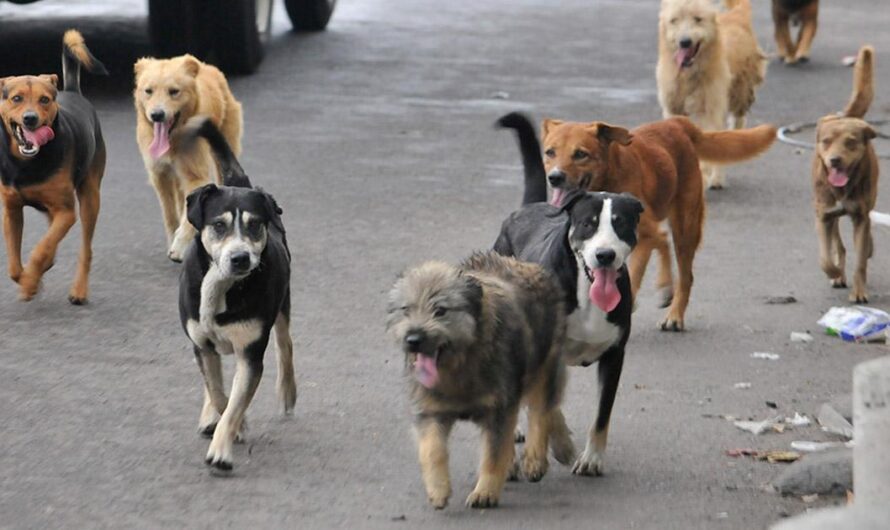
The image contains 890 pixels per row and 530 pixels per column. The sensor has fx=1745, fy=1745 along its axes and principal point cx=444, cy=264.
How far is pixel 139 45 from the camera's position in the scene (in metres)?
19.2

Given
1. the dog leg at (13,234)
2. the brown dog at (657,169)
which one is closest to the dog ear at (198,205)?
the brown dog at (657,169)

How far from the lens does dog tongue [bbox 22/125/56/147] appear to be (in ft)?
30.4

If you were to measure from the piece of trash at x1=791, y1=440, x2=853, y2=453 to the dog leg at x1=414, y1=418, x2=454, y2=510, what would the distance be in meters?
1.70

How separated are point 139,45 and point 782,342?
38.9 feet

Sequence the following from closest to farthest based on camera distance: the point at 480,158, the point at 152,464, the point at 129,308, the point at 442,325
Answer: the point at 442,325 → the point at 152,464 → the point at 129,308 → the point at 480,158

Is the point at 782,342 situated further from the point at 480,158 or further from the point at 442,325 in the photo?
the point at 480,158

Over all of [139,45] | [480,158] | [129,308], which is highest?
[129,308]

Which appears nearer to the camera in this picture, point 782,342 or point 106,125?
point 782,342

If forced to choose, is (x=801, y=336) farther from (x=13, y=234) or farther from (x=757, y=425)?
(x=13, y=234)

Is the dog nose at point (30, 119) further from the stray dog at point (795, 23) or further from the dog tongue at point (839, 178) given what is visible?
the stray dog at point (795, 23)

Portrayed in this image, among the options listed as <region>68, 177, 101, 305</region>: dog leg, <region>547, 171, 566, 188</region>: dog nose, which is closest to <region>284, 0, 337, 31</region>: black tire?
<region>68, 177, 101, 305</region>: dog leg

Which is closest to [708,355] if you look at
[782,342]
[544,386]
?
[782,342]

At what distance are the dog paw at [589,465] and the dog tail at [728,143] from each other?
338cm

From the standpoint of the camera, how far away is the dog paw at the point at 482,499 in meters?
6.12
